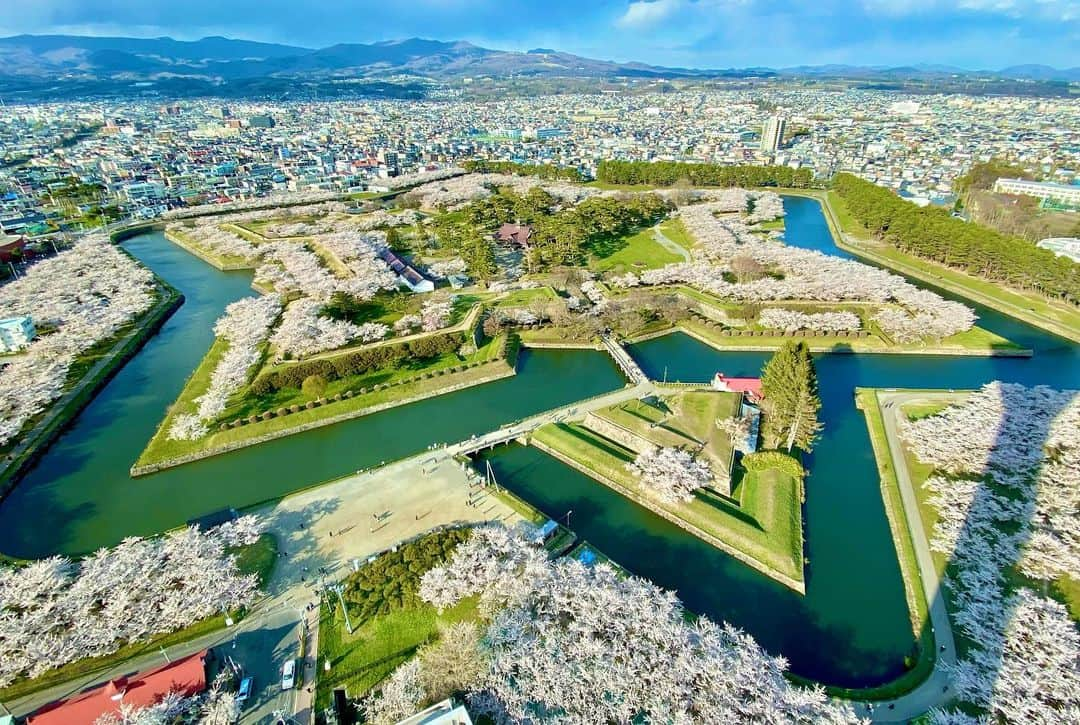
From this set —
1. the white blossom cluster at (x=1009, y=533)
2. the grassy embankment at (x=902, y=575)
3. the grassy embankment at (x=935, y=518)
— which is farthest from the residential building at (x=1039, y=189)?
the grassy embankment at (x=902, y=575)

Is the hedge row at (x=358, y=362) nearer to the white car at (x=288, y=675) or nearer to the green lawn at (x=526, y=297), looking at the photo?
the green lawn at (x=526, y=297)

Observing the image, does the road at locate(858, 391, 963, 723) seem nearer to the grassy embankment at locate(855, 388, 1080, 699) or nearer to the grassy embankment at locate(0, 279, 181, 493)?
the grassy embankment at locate(855, 388, 1080, 699)

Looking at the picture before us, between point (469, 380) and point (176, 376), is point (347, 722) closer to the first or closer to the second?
point (469, 380)

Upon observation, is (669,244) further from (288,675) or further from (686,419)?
(288,675)

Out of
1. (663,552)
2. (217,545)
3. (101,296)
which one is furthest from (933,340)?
A: (101,296)

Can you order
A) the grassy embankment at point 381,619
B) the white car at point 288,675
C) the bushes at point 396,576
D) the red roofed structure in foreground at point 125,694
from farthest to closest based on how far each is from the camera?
the bushes at point 396,576 < the grassy embankment at point 381,619 < the white car at point 288,675 < the red roofed structure in foreground at point 125,694

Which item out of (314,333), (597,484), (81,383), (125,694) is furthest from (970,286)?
(81,383)
